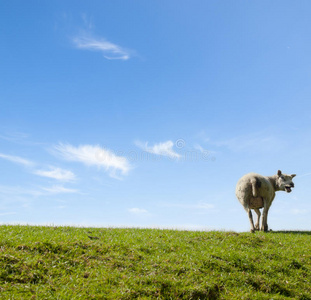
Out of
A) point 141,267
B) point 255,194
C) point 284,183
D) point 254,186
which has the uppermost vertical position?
point 284,183

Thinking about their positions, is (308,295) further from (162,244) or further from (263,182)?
(263,182)

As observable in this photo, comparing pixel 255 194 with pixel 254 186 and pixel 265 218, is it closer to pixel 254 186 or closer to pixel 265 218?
pixel 254 186

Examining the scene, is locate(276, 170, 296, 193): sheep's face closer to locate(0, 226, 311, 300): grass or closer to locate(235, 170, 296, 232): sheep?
locate(235, 170, 296, 232): sheep

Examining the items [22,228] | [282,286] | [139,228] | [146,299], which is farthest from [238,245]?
[22,228]

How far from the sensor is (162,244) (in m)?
12.8

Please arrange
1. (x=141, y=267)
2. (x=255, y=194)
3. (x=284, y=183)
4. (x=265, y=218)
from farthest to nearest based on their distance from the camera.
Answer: (x=284, y=183) → (x=265, y=218) → (x=255, y=194) → (x=141, y=267)

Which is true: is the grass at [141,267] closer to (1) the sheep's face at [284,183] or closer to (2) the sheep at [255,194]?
(2) the sheep at [255,194]

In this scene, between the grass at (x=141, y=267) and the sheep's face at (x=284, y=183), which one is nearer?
the grass at (x=141, y=267)

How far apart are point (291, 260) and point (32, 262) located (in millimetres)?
9948

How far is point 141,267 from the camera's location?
10438 mm

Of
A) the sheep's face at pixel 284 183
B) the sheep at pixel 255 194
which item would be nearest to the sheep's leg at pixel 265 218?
the sheep at pixel 255 194

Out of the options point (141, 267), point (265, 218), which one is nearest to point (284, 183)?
point (265, 218)

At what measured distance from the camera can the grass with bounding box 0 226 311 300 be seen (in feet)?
30.0

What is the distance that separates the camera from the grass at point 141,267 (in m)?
9.14
